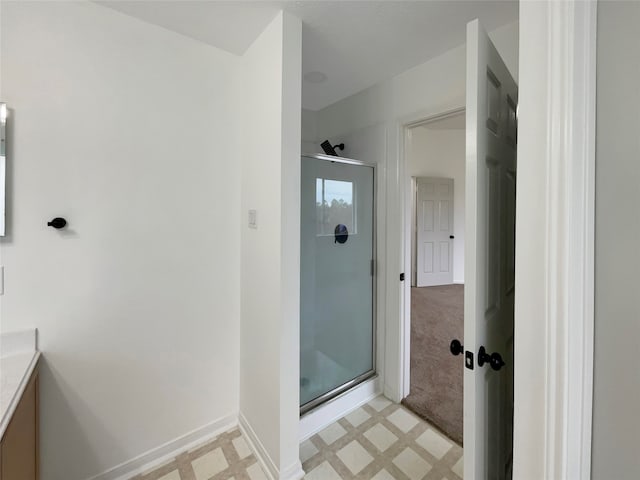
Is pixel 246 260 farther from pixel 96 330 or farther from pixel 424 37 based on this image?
pixel 424 37

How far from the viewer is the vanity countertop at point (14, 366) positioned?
0.90 meters

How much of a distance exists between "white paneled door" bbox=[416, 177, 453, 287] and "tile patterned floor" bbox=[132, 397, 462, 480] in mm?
3557

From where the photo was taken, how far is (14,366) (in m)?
1.13

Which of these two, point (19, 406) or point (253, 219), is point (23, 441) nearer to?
point (19, 406)

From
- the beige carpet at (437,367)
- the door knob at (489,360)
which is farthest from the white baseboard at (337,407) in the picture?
the door knob at (489,360)

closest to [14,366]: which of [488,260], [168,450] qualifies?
[168,450]

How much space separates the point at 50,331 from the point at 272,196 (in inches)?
47.3

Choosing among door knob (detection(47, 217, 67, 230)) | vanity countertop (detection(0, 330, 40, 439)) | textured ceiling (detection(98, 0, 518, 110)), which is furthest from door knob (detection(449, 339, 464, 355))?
door knob (detection(47, 217, 67, 230))

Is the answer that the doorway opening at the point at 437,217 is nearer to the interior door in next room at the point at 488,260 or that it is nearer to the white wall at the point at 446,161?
the white wall at the point at 446,161

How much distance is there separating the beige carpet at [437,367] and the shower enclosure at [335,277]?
425 millimetres

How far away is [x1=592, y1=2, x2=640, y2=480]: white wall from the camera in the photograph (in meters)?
0.58

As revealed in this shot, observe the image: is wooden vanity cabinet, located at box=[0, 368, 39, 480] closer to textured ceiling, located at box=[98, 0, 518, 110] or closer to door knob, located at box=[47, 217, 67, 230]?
door knob, located at box=[47, 217, 67, 230]

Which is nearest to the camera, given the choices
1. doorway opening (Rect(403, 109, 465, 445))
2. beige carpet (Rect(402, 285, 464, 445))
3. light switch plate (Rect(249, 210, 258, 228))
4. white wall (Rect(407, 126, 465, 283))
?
light switch plate (Rect(249, 210, 258, 228))

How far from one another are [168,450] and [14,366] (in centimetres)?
92
